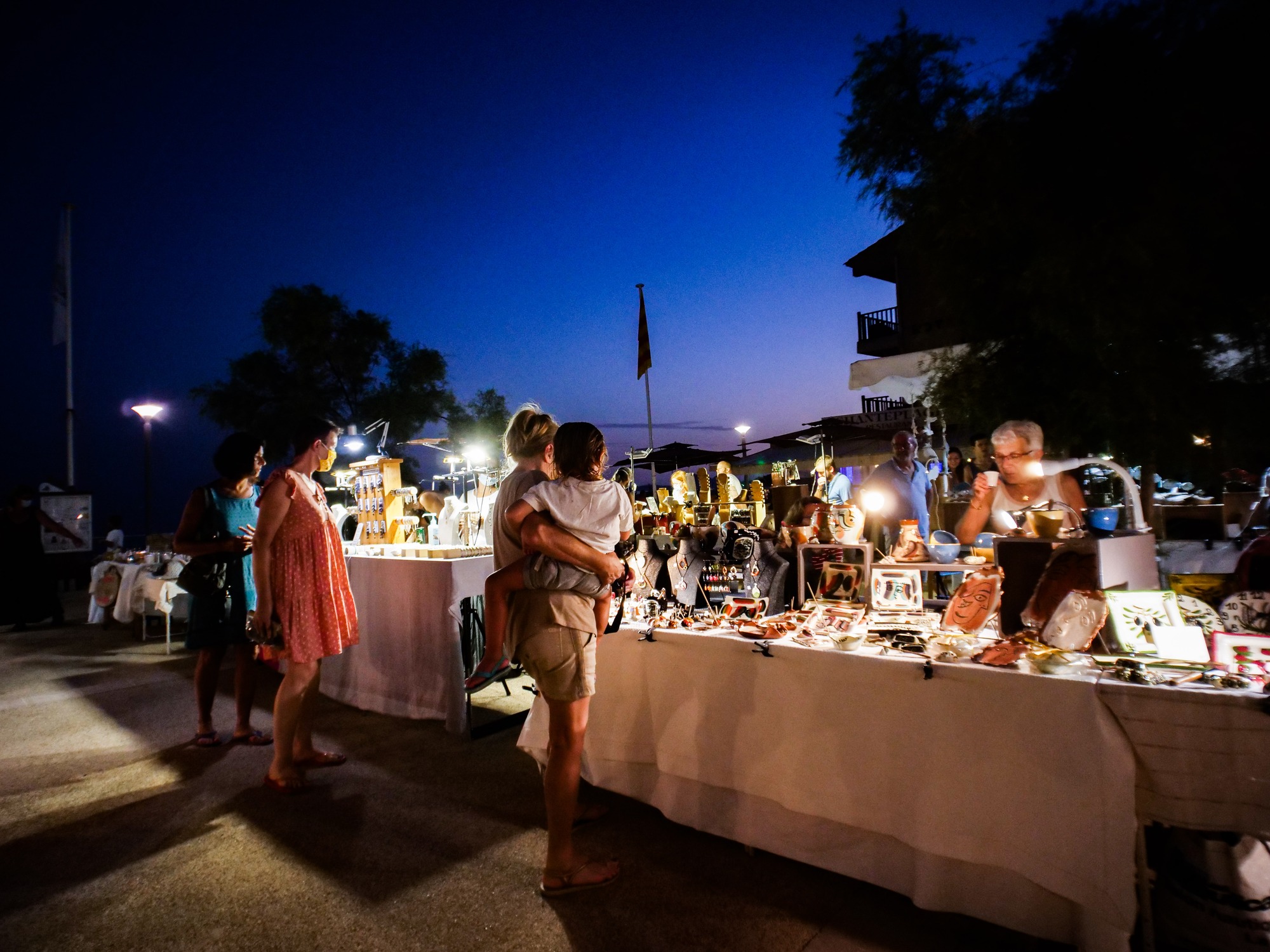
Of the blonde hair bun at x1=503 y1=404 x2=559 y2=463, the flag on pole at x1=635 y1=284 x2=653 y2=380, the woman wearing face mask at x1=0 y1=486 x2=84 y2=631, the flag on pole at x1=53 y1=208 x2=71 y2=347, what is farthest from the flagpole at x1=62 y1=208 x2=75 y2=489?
the blonde hair bun at x1=503 y1=404 x2=559 y2=463

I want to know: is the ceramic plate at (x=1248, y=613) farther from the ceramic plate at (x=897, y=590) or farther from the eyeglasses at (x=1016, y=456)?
the ceramic plate at (x=897, y=590)

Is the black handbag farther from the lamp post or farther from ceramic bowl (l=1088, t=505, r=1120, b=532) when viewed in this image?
the lamp post

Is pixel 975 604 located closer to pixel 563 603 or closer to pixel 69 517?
pixel 563 603

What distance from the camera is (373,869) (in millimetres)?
2359

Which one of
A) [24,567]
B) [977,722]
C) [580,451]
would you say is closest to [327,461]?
[580,451]

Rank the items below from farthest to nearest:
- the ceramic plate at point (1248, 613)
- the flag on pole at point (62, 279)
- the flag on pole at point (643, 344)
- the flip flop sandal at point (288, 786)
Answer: the flag on pole at point (62, 279), the flag on pole at point (643, 344), the flip flop sandal at point (288, 786), the ceramic plate at point (1248, 613)

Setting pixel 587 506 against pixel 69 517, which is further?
pixel 69 517

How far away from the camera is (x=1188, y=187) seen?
4.01 meters

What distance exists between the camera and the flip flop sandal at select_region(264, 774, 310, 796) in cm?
299

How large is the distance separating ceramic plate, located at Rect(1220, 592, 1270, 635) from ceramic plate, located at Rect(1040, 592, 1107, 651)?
36cm

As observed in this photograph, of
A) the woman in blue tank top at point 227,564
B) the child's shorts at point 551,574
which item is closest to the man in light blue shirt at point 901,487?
the child's shorts at point 551,574

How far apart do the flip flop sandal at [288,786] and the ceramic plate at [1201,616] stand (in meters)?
3.45

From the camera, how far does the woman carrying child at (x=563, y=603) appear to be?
1.97m

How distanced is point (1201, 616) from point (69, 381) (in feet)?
56.7
